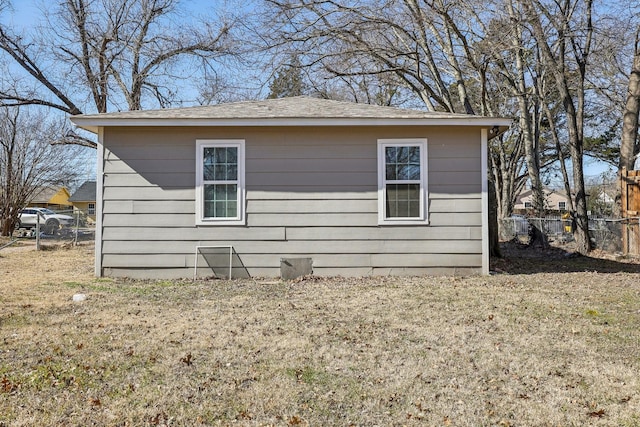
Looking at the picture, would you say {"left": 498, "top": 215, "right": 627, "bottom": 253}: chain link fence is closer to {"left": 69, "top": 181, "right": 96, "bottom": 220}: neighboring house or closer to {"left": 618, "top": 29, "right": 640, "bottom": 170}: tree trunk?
{"left": 618, "top": 29, "right": 640, "bottom": 170}: tree trunk

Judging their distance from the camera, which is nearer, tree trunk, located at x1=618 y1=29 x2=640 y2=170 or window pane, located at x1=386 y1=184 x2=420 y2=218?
window pane, located at x1=386 y1=184 x2=420 y2=218

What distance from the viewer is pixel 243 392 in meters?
3.24

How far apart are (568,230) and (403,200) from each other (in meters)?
9.89

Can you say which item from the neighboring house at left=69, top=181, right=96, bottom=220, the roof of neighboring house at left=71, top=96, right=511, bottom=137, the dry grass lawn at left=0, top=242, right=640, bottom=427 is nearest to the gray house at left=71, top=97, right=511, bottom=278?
the roof of neighboring house at left=71, top=96, right=511, bottom=137

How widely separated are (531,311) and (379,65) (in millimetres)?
9811

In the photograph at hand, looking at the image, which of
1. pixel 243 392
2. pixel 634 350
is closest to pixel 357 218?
pixel 634 350

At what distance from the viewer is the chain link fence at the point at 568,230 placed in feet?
39.4

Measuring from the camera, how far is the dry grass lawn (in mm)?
2973

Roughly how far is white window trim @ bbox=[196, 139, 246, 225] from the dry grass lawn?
1.34 m

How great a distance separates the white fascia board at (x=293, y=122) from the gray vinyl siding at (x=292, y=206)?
0.23m

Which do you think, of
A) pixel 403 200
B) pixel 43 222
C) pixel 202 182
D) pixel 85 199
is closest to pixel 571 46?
pixel 403 200

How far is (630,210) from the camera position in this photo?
11.8 m

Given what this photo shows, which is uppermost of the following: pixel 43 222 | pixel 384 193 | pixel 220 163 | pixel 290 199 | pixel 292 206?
pixel 220 163

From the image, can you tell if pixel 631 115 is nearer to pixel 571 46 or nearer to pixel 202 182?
pixel 571 46
